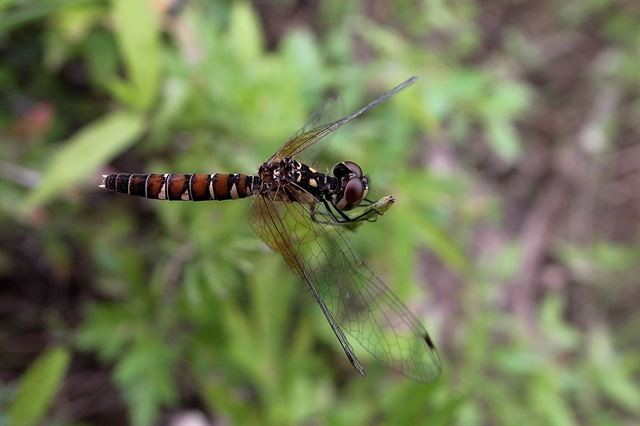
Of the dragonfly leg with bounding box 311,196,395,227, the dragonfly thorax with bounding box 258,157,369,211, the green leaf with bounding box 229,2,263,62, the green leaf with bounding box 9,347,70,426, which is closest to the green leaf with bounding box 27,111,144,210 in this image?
the green leaf with bounding box 229,2,263,62

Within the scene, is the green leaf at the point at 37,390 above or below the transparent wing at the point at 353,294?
above

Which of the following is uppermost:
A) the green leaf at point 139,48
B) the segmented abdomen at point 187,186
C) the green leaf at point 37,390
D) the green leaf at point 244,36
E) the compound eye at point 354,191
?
the green leaf at point 244,36

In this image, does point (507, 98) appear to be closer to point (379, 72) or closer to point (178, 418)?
point (379, 72)

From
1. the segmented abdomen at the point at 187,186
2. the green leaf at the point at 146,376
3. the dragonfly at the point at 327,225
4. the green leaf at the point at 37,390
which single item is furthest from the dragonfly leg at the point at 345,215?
the green leaf at the point at 146,376

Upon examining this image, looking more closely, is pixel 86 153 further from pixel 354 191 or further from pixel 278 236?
pixel 354 191

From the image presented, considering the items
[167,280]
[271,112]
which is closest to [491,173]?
[271,112]

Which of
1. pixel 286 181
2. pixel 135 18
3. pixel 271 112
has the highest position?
pixel 135 18

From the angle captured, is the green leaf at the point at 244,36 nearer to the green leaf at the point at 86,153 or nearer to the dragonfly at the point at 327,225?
the green leaf at the point at 86,153
